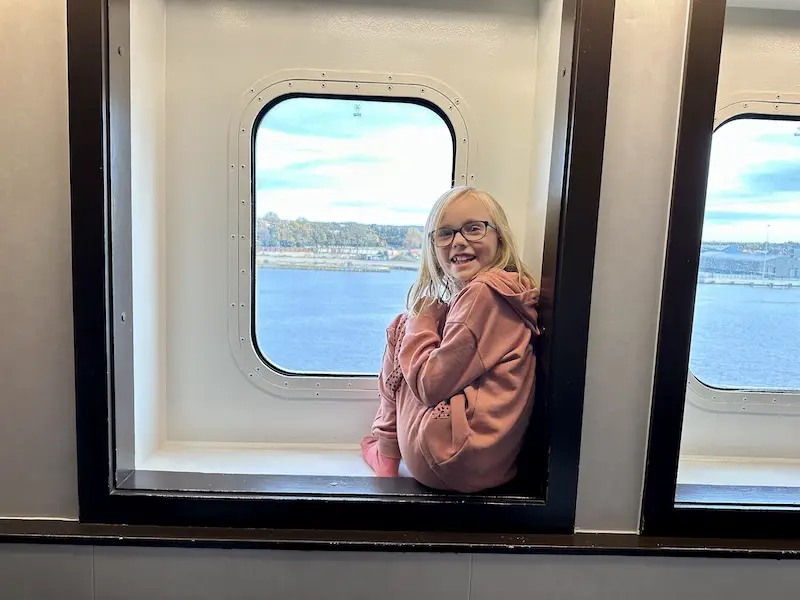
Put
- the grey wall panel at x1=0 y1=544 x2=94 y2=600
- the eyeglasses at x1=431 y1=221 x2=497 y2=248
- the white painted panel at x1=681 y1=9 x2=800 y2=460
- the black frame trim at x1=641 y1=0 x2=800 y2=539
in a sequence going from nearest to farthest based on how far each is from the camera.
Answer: the black frame trim at x1=641 y1=0 x2=800 y2=539 < the grey wall panel at x1=0 y1=544 x2=94 y2=600 < the eyeglasses at x1=431 y1=221 x2=497 y2=248 < the white painted panel at x1=681 y1=9 x2=800 y2=460

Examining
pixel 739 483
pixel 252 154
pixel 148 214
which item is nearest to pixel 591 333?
pixel 739 483

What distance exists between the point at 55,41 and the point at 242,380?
1.07 metres

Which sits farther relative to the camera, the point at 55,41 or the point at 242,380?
the point at 242,380

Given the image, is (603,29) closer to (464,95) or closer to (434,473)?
(464,95)

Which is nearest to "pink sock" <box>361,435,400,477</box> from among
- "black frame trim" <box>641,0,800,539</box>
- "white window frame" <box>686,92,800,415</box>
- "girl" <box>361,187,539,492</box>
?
"girl" <box>361,187,539,492</box>

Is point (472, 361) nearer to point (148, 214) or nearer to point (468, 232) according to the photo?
point (468, 232)

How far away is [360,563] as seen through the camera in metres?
1.16

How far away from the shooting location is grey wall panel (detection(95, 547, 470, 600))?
3.77 ft

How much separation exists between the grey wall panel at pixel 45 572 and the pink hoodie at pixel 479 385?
830mm

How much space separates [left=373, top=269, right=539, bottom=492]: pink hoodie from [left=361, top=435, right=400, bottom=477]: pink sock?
0.88 feet

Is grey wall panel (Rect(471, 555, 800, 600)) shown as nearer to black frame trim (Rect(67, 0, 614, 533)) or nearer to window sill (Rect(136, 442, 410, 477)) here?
black frame trim (Rect(67, 0, 614, 533))

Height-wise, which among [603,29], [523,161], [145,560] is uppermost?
[603,29]

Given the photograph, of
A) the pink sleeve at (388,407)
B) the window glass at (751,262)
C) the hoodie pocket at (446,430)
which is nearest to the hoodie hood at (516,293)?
the hoodie pocket at (446,430)

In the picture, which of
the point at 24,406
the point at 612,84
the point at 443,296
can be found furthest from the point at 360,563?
the point at 612,84
